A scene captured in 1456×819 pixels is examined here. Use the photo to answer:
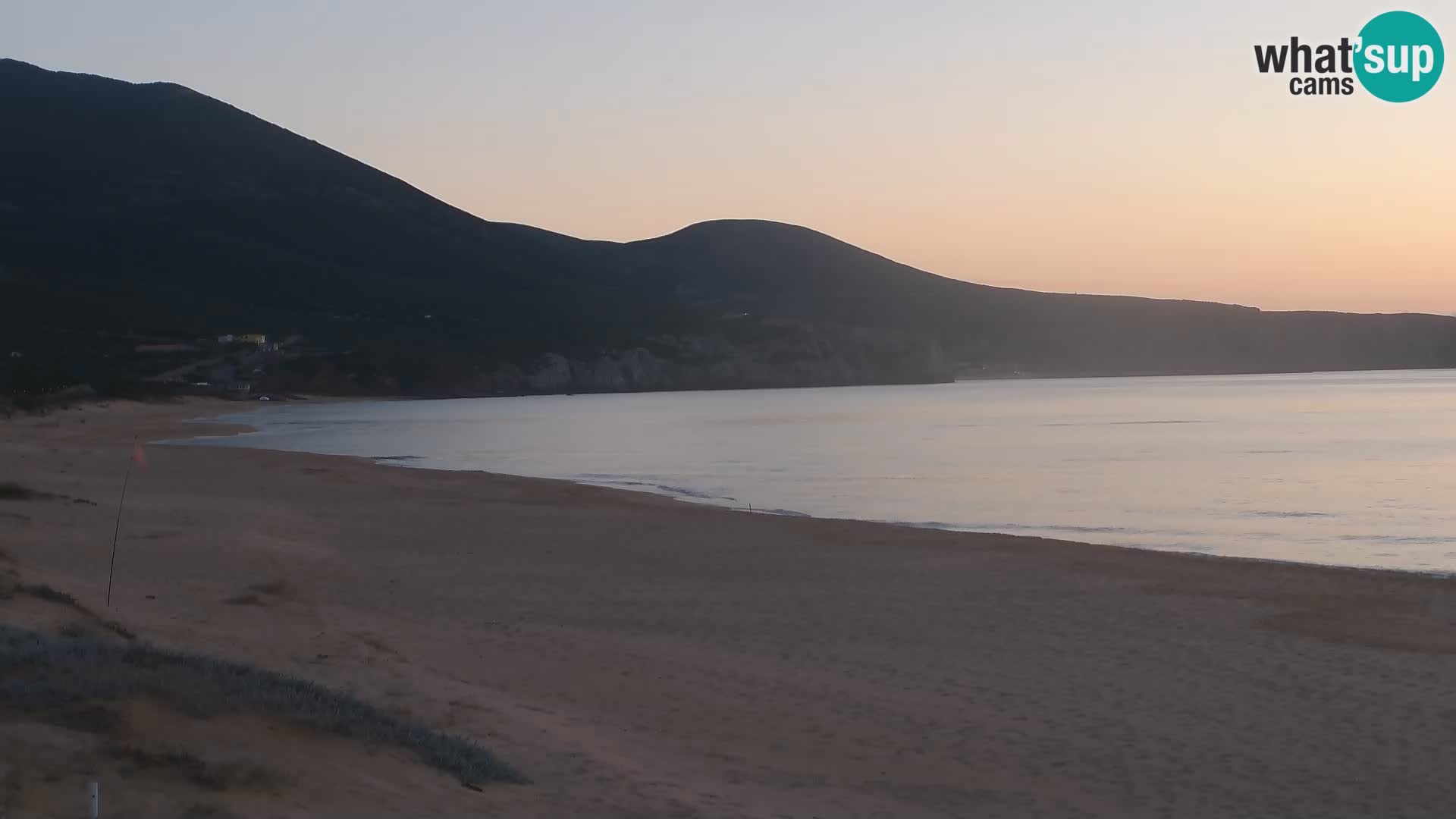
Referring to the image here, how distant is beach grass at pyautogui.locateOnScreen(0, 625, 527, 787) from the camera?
255 inches

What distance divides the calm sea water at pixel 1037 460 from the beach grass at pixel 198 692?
647 inches

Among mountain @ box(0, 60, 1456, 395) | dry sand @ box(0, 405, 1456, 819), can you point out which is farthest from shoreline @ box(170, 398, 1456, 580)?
mountain @ box(0, 60, 1456, 395)

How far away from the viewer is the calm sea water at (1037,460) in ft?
82.0

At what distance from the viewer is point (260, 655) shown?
10.0 metres

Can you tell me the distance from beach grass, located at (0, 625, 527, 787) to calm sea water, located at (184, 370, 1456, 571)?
1643 cm

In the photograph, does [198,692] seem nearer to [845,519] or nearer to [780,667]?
[780,667]

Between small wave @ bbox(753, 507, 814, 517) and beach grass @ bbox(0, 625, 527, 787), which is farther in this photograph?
small wave @ bbox(753, 507, 814, 517)

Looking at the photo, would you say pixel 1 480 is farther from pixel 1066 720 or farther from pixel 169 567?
pixel 1066 720

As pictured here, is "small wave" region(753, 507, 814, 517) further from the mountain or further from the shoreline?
the mountain

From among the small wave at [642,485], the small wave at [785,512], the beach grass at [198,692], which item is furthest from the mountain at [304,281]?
the beach grass at [198,692]

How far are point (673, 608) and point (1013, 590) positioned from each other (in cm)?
444

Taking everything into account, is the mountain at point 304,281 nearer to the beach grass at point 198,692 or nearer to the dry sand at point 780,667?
the dry sand at point 780,667

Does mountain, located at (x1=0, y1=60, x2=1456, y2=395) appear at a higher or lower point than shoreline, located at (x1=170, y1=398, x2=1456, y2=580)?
higher

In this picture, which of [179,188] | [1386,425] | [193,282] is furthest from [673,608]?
[179,188]
